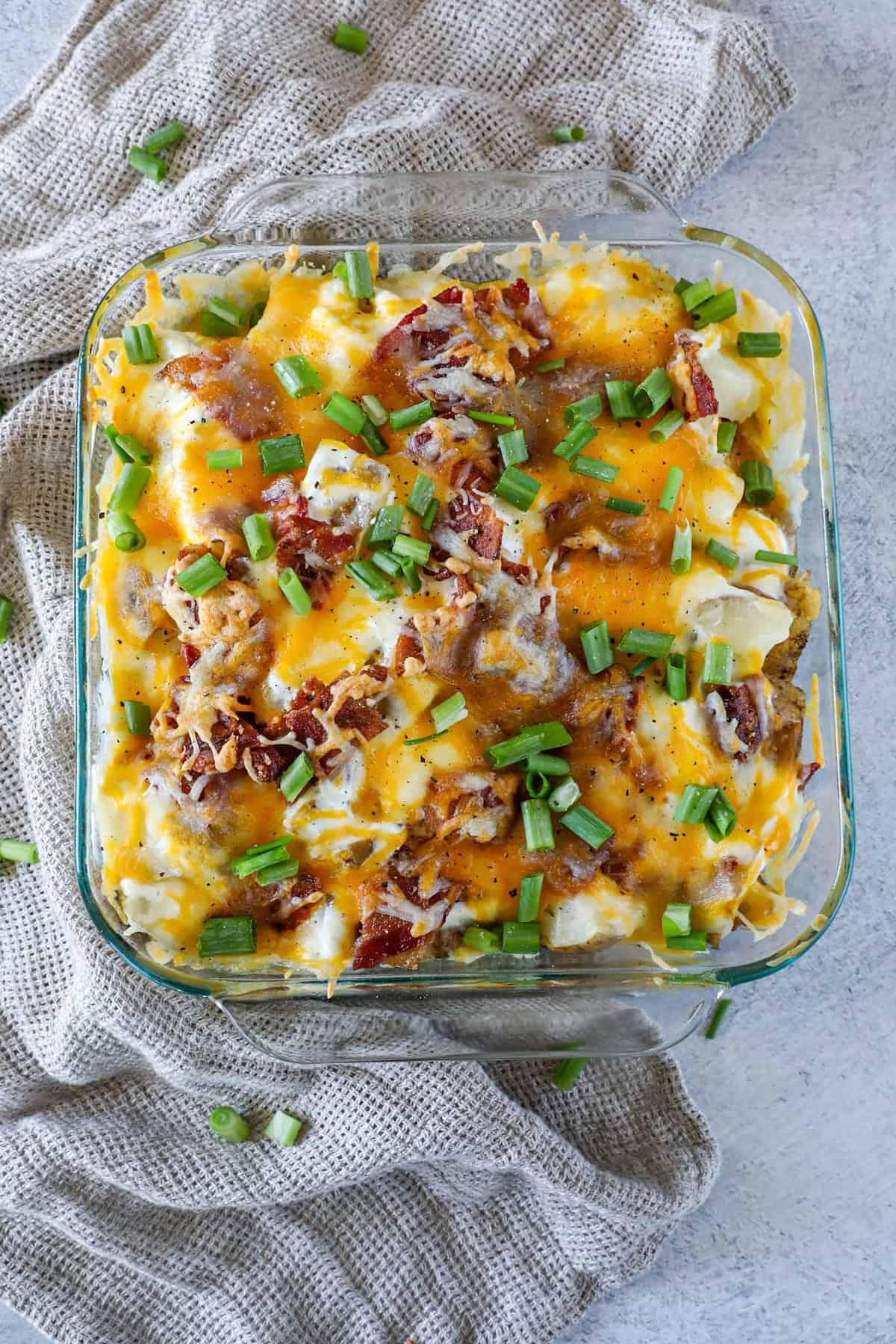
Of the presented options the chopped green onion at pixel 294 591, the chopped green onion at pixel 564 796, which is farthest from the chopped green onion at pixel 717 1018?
the chopped green onion at pixel 294 591

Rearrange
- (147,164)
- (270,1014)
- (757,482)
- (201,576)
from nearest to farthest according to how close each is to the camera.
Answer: (201,576)
(757,482)
(270,1014)
(147,164)

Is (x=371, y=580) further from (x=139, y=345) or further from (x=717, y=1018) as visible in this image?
(x=717, y=1018)

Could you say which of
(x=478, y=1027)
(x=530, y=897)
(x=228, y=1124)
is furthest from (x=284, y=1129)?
(x=530, y=897)

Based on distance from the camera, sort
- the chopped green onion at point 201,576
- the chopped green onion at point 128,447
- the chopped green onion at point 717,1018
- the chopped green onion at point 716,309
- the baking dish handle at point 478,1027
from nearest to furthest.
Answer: the chopped green onion at point 201,576 → the chopped green onion at point 128,447 → the chopped green onion at point 716,309 → the baking dish handle at point 478,1027 → the chopped green onion at point 717,1018

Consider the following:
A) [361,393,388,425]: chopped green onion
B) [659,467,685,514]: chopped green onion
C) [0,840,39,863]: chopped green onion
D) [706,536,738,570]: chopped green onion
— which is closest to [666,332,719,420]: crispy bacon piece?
[659,467,685,514]: chopped green onion

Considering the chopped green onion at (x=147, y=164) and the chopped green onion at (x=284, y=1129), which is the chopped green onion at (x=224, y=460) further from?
the chopped green onion at (x=284, y=1129)

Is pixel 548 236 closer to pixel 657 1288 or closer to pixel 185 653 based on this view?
pixel 185 653
